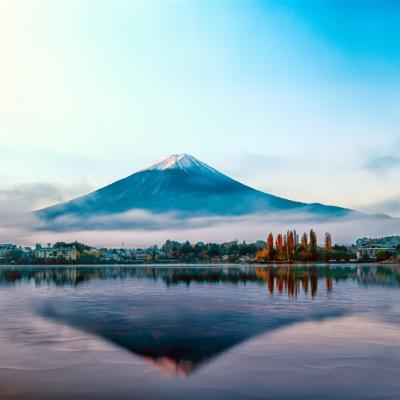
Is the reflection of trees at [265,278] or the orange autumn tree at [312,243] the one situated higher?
the orange autumn tree at [312,243]

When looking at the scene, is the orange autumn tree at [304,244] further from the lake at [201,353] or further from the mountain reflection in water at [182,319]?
the lake at [201,353]

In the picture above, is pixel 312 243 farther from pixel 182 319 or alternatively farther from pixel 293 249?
pixel 182 319

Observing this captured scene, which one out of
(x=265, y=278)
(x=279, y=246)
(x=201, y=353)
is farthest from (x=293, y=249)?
(x=201, y=353)

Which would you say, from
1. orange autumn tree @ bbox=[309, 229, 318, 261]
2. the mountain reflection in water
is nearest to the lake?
the mountain reflection in water

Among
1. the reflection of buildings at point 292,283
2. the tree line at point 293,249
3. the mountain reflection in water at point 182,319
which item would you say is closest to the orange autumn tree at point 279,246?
the tree line at point 293,249

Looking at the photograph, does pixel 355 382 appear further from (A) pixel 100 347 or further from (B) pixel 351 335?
(A) pixel 100 347

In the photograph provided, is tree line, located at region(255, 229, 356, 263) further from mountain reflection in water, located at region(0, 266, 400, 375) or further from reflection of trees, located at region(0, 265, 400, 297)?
mountain reflection in water, located at region(0, 266, 400, 375)

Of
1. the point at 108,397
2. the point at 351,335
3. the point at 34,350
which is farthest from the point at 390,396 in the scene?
the point at 34,350

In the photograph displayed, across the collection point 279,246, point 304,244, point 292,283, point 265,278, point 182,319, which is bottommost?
point 265,278

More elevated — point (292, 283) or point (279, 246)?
point (279, 246)

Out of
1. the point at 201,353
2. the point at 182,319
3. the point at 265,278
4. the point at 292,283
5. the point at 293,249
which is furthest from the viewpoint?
the point at 293,249

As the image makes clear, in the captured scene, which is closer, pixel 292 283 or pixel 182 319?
pixel 182 319

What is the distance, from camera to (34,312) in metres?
23.0

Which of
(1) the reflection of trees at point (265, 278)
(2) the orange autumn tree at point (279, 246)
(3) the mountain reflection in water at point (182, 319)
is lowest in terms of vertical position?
(1) the reflection of trees at point (265, 278)
